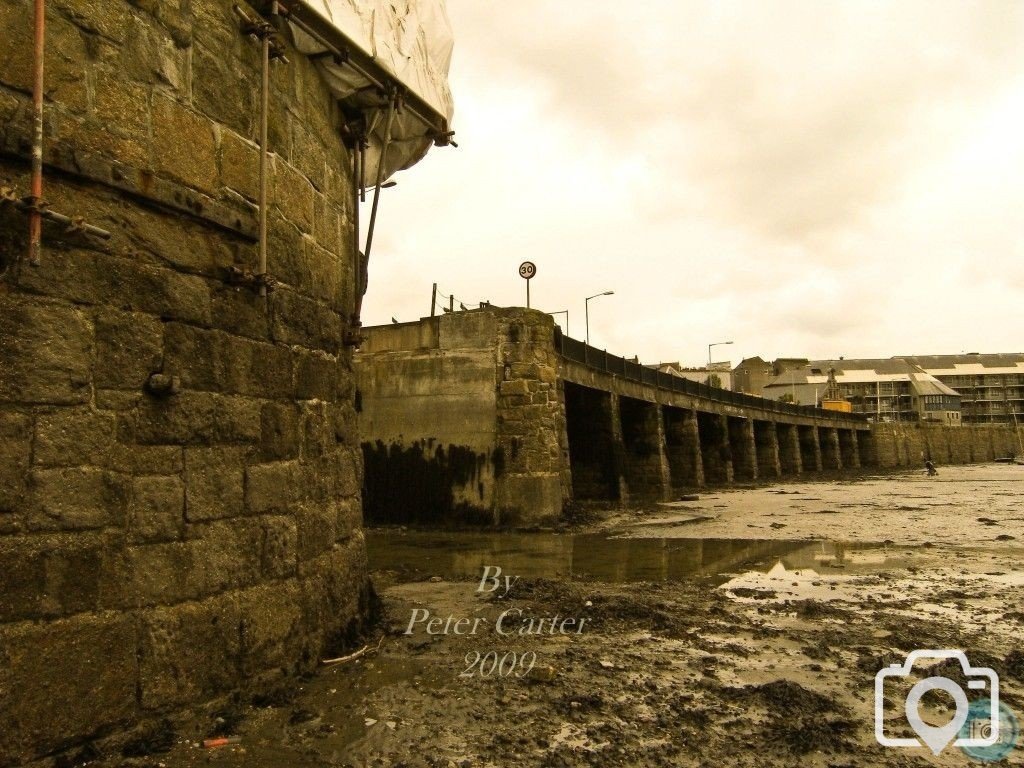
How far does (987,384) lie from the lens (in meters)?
112

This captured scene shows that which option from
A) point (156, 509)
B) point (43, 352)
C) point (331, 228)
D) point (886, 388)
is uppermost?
point (886, 388)

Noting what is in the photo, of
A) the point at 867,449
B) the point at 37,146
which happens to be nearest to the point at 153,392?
the point at 37,146

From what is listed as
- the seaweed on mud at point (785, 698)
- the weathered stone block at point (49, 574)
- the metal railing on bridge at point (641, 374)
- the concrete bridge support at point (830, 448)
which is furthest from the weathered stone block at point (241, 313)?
the concrete bridge support at point (830, 448)

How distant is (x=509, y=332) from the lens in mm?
14508

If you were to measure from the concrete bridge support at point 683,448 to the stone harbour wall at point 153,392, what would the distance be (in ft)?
78.2

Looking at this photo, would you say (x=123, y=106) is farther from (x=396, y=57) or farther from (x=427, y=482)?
(x=427, y=482)

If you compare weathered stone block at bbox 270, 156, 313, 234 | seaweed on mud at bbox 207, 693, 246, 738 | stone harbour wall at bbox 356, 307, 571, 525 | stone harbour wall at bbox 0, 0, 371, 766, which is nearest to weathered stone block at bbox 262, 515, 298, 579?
stone harbour wall at bbox 0, 0, 371, 766

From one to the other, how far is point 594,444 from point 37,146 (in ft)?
58.4

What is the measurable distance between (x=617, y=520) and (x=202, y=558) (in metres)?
12.7

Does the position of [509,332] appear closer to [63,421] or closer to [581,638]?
[581,638]

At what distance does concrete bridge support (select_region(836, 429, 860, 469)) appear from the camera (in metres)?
55.9

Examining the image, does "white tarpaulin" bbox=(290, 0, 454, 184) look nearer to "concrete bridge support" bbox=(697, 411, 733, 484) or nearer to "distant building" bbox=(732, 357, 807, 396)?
"concrete bridge support" bbox=(697, 411, 733, 484)

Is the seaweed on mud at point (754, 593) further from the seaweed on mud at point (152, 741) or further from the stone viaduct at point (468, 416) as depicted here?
the stone viaduct at point (468, 416)

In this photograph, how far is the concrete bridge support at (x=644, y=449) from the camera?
23.5 metres
